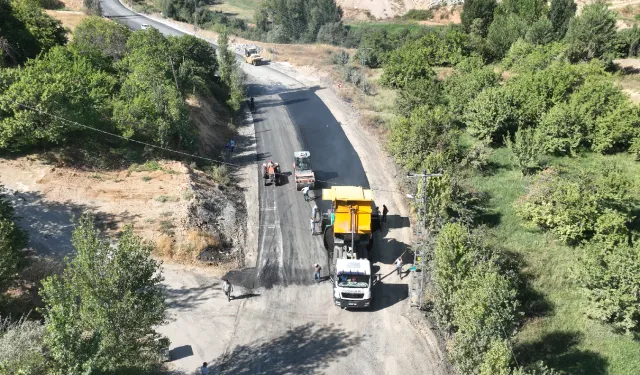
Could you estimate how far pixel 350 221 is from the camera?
25281 millimetres

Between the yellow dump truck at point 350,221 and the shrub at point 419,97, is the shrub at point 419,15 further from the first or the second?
the yellow dump truck at point 350,221

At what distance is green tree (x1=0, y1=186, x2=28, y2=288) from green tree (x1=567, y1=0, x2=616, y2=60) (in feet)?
180

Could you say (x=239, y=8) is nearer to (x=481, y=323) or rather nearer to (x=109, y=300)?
(x=109, y=300)

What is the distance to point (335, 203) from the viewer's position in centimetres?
2520

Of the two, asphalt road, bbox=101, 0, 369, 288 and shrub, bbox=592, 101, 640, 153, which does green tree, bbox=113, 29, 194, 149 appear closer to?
asphalt road, bbox=101, 0, 369, 288

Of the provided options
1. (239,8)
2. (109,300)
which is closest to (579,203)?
(109,300)

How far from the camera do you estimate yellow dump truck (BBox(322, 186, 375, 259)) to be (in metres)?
25.1

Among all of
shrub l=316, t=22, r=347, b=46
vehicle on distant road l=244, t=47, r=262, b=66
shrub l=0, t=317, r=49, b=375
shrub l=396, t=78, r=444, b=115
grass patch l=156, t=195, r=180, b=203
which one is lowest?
shrub l=0, t=317, r=49, b=375

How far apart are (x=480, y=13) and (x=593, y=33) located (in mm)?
22266

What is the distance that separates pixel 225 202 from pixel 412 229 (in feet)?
42.5

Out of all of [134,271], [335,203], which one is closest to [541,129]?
[335,203]

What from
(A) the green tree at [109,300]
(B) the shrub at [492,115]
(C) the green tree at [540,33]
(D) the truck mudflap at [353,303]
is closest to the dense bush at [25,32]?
(A) the green tree at [109,300]

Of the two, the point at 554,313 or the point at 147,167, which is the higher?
the point at 147,167

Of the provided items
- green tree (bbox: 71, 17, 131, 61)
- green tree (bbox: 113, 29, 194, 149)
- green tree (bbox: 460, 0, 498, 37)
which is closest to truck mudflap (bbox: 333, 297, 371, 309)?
green tree (bbox: 113, 29, 194, 149)
